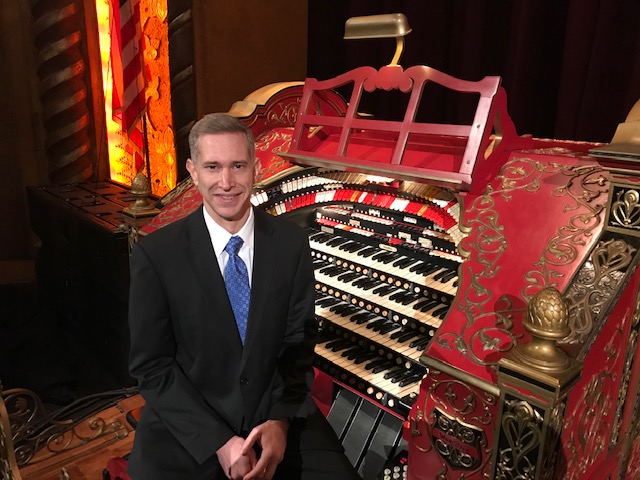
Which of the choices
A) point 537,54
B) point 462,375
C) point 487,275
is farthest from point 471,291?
point 537,54

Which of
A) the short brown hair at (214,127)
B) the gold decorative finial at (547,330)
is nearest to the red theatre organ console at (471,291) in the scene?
the gold decorative finial at (547,330)

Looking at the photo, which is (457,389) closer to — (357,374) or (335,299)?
(357,374)

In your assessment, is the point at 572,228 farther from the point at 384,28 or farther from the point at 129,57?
the point at 129,57

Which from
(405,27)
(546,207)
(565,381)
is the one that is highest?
(405,27)

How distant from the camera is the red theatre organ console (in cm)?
156

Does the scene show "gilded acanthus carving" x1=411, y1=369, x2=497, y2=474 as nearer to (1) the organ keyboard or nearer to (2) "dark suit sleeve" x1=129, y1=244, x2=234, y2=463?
(1) the organ keyboard

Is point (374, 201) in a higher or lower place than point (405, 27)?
lower

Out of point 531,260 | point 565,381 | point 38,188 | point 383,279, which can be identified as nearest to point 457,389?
point 565,381

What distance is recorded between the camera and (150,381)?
164 centimetres

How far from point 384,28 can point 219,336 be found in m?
1.60

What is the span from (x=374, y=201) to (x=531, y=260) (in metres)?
1.02

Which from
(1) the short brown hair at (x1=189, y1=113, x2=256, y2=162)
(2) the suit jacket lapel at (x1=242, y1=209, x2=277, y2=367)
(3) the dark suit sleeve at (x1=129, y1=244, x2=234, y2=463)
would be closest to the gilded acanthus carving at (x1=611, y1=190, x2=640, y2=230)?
(2) the suit jacket lapel at (x1=242, y1=209, x2=277, y2=367)

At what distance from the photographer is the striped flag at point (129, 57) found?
519 centimetres

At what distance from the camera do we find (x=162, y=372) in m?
1.63
